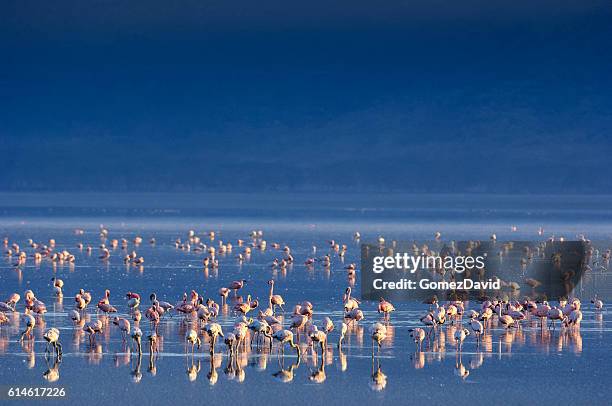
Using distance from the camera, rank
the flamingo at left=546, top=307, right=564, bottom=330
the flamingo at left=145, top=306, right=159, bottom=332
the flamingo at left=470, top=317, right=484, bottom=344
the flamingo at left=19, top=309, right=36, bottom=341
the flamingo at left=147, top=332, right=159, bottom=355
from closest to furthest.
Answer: the flamingo at left=147, top=332, right=159, bottom=355 → the flamingo at left=19, top=309, right=36, bottom=341 → the flamingo at left=470, top=317, right=484, bottom=344 → the flamingo at left=145, top=306, right=159, bottom=332 → the flamingo at left=546, top=307, right=564, bottom=330

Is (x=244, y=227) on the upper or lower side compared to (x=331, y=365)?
upper

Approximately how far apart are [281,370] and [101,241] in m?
27.4

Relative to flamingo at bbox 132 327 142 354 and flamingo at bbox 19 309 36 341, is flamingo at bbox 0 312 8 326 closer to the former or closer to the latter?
flamingo at bbox 19 309 36 341

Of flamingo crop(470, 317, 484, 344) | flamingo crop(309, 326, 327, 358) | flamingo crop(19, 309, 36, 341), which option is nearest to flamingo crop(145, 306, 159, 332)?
flamingo crop(19, 309, 36, 341)

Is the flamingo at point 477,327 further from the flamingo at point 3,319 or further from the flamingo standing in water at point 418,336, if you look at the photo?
the flamingo at point 3,319

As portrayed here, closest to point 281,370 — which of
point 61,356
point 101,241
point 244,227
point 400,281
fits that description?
point 61,356

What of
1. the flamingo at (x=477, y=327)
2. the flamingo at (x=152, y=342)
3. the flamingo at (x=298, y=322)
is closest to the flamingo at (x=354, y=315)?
the flamingo at (x=298, y=322)

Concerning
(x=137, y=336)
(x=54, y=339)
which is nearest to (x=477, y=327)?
(x=137, y=336)

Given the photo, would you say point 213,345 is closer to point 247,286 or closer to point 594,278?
point 247,286

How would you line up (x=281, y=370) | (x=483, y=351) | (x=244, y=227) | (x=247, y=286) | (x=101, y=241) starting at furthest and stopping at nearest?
(x=244, y=227) < (x=101, y=241) < (x=247, y=286) < (x=483, y=351) < (x=281, y=370)

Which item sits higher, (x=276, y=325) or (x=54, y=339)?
(x=276, y=325)

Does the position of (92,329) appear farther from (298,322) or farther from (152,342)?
(298,322)

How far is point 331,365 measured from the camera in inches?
625

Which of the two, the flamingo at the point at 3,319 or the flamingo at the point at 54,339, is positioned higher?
the flamingo at the point at 3,319
